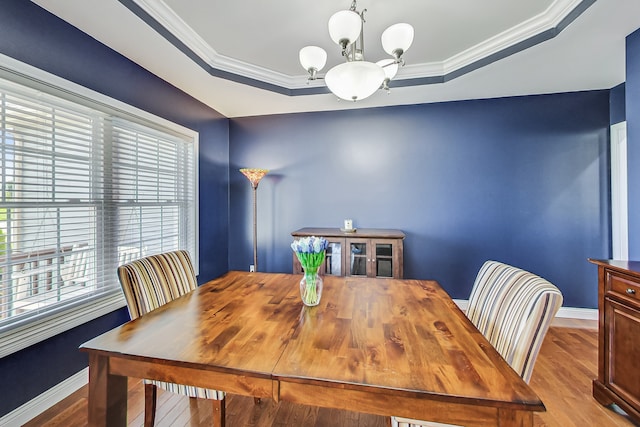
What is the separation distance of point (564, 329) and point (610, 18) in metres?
2.57

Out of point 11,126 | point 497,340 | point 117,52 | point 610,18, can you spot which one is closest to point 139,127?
point 117,52

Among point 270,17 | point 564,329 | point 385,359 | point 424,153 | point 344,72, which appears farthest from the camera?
point 424,153

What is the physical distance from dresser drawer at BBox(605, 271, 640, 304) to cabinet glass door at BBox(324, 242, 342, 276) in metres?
1.93

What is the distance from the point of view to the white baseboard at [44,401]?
1.47m

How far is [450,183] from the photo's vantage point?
10.2 feet

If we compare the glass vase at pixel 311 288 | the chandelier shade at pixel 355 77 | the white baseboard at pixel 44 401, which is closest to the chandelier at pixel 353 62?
the chandelier shade at pixel 355 77

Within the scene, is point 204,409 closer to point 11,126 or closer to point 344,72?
point 11,126

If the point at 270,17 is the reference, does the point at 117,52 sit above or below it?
below

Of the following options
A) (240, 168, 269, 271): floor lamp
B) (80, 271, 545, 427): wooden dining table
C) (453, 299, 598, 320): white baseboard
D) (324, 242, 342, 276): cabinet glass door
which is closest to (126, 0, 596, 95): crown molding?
(240, 168, 269, 271): floor lamp

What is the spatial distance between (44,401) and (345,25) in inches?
104

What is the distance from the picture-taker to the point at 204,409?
1.63m

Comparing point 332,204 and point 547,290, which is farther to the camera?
point 332,204

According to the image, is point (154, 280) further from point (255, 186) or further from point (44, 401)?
point (255, 186)

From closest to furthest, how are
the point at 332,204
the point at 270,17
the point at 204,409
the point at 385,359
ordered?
the point at 385,359, the point at 204,409, the point at 270,17, the point at 332,204
